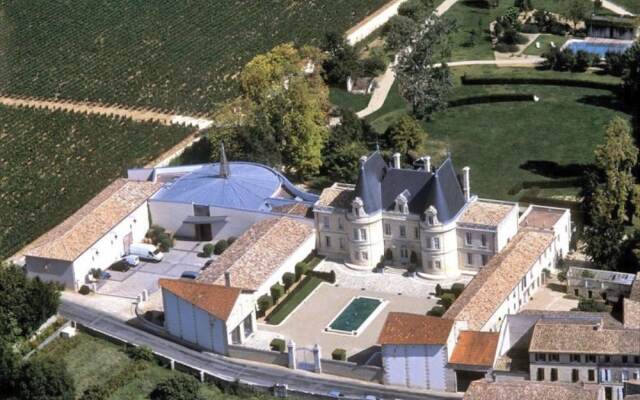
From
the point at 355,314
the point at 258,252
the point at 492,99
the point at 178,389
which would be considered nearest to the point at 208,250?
the point at 258,252

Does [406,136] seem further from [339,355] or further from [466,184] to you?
[339,355]

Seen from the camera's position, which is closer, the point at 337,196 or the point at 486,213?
the point at 486,213

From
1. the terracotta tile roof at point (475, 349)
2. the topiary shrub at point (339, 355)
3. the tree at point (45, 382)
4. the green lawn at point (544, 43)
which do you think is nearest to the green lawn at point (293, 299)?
the topiary shrub at point (339, 355)

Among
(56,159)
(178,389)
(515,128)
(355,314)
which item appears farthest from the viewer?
(56,159)

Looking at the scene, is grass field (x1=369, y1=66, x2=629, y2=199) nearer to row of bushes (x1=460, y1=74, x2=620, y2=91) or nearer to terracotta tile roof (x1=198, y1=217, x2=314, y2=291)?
row of bushes (x1=460, y1=74, x2=620, y2=91)

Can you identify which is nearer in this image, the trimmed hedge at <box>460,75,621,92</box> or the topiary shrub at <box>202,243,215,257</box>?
the topiary shrub at <box>202,243,215,257</box>

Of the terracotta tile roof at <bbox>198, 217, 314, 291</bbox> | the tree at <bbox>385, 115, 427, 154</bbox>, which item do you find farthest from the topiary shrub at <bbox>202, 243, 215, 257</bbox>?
the tree at <bbox>385, 115, 427, 154</bbox>

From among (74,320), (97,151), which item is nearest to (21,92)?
(97,151)
